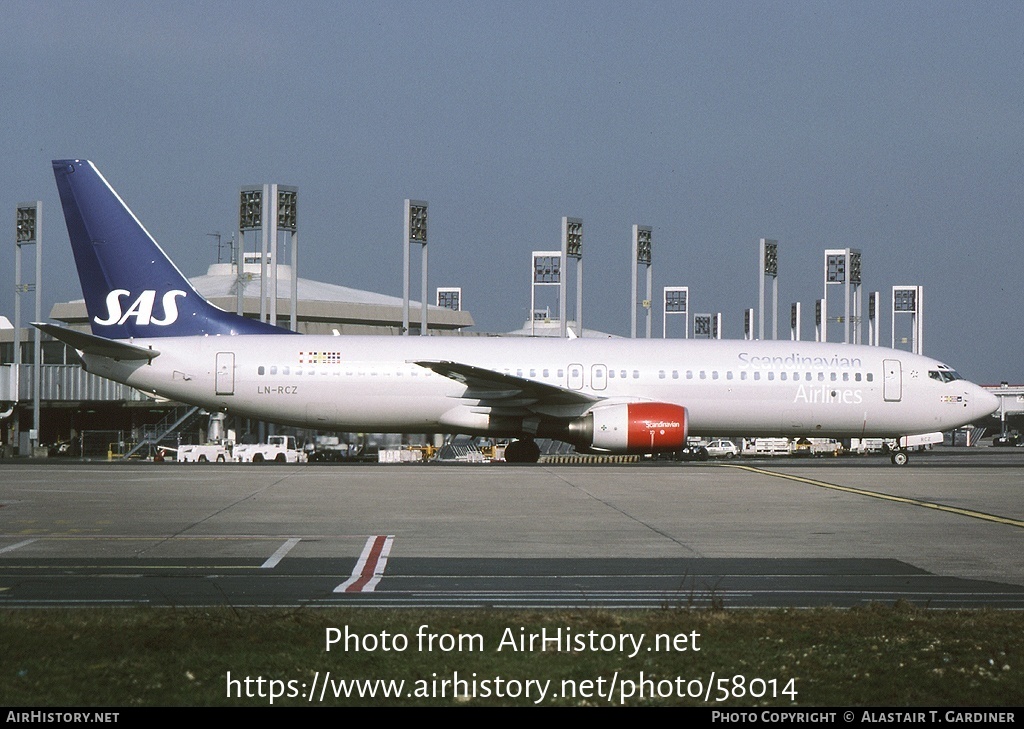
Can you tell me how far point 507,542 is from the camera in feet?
45.4

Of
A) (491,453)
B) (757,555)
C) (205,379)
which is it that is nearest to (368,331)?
(491,453)

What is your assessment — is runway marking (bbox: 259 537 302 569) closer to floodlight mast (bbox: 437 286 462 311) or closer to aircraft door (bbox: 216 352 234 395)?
aircraft door (bbox: 216 352 234 395)

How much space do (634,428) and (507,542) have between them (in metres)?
17.2

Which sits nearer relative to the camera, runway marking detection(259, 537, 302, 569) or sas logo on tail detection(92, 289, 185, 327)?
runway marking detection(259, 537, 302, 569)

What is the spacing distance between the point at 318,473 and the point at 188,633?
2041 cm

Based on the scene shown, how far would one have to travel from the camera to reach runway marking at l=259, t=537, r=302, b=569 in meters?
11.6

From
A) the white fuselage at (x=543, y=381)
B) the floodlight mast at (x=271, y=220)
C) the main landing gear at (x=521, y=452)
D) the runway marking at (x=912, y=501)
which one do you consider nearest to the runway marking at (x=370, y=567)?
the runway marking at (x=912, y=501)

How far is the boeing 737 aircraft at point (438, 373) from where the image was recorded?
32.6 metres

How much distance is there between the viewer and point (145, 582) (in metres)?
10.3

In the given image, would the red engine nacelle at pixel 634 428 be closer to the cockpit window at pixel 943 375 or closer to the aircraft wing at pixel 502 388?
the aircraft wing at pixel 502 388

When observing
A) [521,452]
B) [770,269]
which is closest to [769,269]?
[770,269]

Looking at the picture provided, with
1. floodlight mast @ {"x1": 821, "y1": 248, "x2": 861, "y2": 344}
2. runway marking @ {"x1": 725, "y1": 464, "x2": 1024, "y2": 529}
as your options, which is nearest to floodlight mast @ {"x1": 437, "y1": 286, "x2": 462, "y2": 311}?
floodlight mast @ {"x1": 821, "y1": 248, "x2": 861, "y2": 344}

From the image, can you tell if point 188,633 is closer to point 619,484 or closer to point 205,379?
point 619,484

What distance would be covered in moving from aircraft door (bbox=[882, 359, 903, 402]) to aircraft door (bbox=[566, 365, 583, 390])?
28.6 feet
